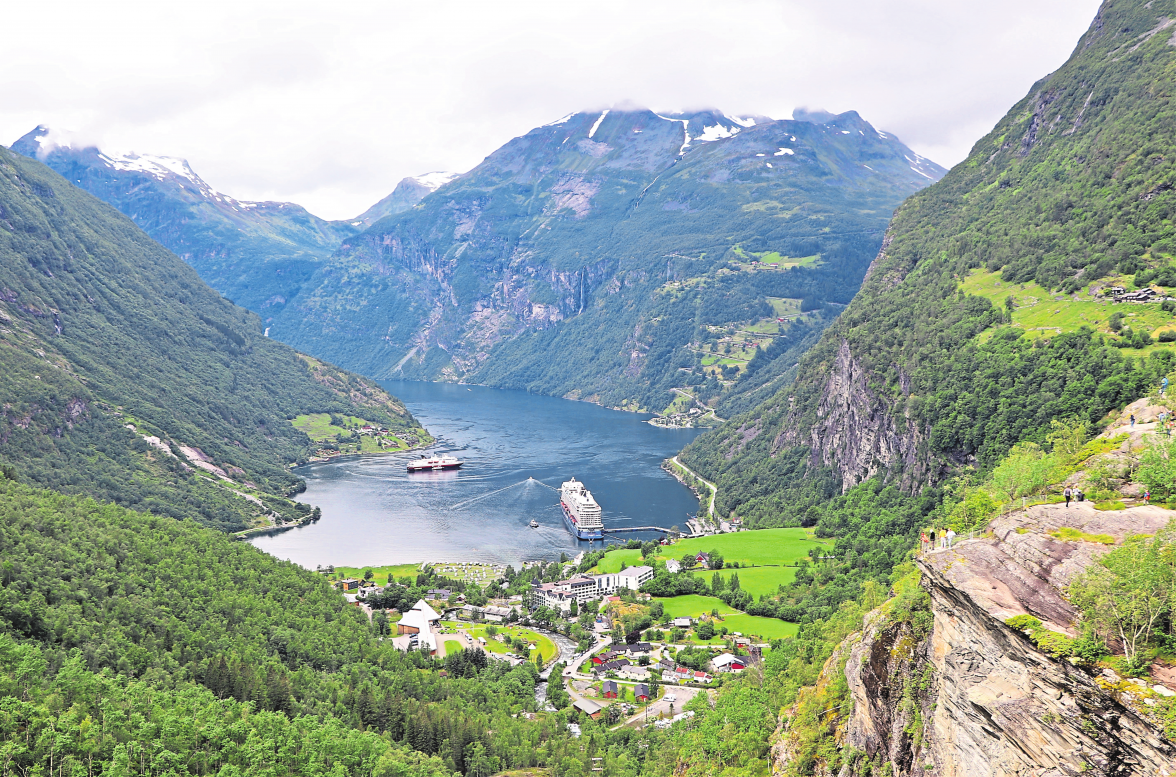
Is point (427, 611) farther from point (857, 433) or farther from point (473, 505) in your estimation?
point (857, 433)

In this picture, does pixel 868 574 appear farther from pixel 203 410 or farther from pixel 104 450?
pixel 203 410

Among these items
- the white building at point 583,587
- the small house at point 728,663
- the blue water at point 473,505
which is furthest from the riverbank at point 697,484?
the small house at point 728,663

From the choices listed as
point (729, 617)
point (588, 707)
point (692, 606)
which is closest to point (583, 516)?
point (692, 606)

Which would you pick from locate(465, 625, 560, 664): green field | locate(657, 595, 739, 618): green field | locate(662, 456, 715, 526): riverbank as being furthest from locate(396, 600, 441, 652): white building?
locate(662, 456, 715, 526): riverbank

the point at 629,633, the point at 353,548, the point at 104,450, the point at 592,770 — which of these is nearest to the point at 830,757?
the point at 592,770

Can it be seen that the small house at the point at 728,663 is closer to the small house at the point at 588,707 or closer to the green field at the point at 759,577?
the small house at the point at 588,707
